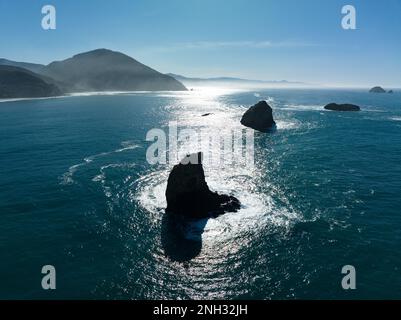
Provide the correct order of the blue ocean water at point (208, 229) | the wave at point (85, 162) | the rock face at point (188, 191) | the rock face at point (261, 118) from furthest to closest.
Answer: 1. the rock face at point (261, 118)
2. the wave at point (85, 162)
3. the rock face at point (188, 191)
4. the blue ocean water at point (208, 229)

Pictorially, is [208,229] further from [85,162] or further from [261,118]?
[261,118]

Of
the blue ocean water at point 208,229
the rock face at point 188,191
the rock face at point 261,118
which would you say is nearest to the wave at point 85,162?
the blue ocean water at point 208,229

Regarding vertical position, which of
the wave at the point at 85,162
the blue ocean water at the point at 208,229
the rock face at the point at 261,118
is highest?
the rock face at the point at 261,118

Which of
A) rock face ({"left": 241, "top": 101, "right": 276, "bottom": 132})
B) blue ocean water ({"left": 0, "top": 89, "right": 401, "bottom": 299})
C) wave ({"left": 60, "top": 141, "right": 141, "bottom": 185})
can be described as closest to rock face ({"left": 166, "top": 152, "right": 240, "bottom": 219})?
blue ocean water ({"left": 0, "top": 89, "right": 401, "bottom": 299})

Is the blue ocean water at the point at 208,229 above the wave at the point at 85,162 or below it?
below

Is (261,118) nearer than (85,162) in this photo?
No

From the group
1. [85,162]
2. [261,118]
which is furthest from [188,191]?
[261,118]

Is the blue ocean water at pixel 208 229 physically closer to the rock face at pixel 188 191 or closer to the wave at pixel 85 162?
the wave at pixel 85 162
